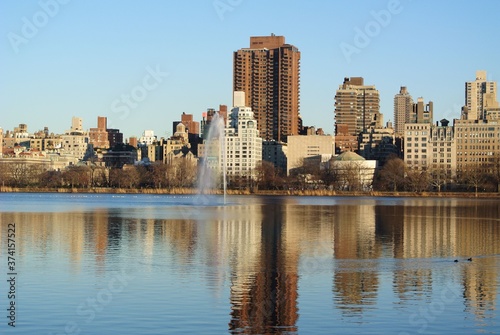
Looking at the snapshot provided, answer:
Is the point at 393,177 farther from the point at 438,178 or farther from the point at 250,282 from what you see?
the point at 250,282

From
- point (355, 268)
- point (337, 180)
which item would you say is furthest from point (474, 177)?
point (355, 268)

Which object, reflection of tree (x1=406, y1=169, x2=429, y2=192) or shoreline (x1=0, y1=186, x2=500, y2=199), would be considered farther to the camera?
reflection of tree (x1=406, y1=169, x2=429, y2=192)

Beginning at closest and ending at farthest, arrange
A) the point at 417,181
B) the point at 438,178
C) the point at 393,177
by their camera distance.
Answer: the point at 417,181 → the point at 393,177 → the point at 438,178

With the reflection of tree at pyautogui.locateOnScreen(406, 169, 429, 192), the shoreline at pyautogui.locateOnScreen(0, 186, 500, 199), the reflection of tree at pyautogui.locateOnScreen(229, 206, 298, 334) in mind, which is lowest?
the reflection of tree at pyautogui.locateOnScreen(229, 206, 298, 334)

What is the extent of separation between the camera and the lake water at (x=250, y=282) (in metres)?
24.4

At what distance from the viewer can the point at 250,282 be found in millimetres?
31094

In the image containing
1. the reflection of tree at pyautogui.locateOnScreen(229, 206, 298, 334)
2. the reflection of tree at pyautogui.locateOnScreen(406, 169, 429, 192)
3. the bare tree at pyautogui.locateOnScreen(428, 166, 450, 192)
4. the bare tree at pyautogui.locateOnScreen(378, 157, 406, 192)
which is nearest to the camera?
the reflection of tree at pyautogui.locateOnScreen(229, 206, 298, 334)

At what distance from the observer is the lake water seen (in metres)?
24.4

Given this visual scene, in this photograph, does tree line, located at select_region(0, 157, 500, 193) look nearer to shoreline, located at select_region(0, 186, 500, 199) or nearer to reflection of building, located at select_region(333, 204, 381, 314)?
shoreline, located at select_region(0, 186, 500, 199)

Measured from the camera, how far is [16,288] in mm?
29438

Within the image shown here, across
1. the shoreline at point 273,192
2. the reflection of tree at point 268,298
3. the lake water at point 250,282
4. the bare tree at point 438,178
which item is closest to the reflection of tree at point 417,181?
the shoreline at point 273,192

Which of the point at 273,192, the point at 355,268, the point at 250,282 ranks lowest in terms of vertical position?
the point at 250,282

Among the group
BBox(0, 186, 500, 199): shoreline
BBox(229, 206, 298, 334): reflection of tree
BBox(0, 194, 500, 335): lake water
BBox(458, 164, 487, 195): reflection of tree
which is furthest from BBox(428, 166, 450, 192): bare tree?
BBox(229, 206, 298, 334): reflection of tree

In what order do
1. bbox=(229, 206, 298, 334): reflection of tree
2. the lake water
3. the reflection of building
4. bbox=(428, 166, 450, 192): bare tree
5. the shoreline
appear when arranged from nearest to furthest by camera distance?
bbox=(229, 206, 298, 334): reflection of tree, the lake water, the reflection of building, the shoreline, bbox=(428, 166, 450, 192): bare tree
